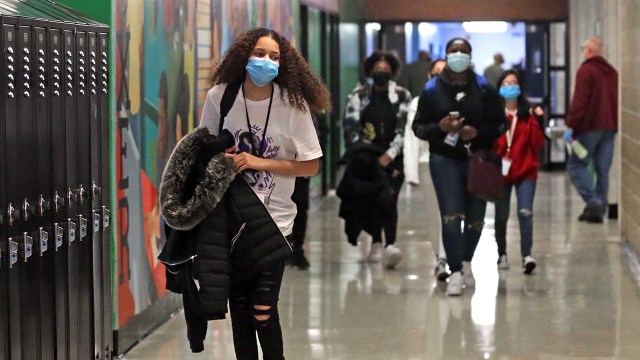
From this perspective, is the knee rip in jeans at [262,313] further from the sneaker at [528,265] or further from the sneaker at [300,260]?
the sneaker at [300,260]

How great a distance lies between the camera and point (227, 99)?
533cm

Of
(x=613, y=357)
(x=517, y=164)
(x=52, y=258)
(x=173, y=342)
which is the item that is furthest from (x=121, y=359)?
(x=517, y=164)

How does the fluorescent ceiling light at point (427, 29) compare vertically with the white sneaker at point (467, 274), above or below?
above

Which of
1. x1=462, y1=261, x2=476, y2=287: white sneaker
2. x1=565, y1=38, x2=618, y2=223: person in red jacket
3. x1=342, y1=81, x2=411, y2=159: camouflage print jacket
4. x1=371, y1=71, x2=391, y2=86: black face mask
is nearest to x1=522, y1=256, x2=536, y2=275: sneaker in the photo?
x1=462, y1=261, x2=476, y2=287: white sneaker

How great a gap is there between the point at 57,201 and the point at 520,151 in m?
4.99

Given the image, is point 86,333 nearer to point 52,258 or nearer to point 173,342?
point 52,258

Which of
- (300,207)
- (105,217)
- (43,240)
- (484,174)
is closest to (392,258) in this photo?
(300,207)

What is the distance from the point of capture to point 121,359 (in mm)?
6766

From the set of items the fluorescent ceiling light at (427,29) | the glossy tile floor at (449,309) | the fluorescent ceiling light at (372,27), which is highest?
the fluorescent ceiling light at (427,29)

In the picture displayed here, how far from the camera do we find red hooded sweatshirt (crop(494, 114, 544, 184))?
961 centimetres

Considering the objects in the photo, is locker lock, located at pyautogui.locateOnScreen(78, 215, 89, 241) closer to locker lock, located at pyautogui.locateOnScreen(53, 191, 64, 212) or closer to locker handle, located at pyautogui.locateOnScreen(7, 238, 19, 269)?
locker lock, located at pyautogui.locateOnScreen(53, 191, 64, 212)

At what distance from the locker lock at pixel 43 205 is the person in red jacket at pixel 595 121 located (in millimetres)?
8733

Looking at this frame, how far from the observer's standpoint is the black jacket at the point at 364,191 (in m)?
10.2

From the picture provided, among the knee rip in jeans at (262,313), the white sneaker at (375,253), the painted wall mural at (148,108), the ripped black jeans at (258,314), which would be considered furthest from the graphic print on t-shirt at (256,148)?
the white sneaker at (375,253)
